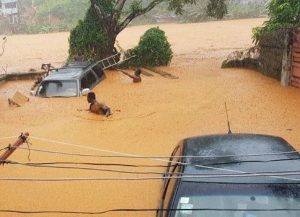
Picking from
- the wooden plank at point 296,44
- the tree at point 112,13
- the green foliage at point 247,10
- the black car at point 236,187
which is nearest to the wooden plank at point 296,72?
the wooden plank at point 296,44

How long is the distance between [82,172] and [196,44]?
23.9 metres

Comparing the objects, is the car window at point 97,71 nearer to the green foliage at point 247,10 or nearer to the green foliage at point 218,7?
the green foliage at point 218,7

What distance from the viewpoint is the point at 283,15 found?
16.9 meters

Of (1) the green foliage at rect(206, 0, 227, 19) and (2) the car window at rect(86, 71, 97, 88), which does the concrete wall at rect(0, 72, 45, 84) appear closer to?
(2) the car window at rect(86, 71, 97, 88)

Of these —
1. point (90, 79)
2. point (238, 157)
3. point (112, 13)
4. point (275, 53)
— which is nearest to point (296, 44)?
point (275, 53)

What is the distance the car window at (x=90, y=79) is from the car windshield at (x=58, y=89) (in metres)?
0.88

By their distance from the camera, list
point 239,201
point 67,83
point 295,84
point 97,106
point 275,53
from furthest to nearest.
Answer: point 275,53, point 295,84, point 67,83, point 97,106, point 239,201

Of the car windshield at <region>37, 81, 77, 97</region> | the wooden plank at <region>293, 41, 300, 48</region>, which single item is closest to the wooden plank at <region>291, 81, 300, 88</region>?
the wooden plank at <region>293, 41, 300, 48</region>

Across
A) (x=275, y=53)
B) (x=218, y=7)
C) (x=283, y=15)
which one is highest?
(x=218, y=7)

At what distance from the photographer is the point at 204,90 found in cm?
1559

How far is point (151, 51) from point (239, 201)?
691 inches

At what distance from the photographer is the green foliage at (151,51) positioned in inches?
840

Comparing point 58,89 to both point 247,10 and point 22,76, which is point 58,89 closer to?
point 22,76

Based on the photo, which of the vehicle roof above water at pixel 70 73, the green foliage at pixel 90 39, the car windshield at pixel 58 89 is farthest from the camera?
the green foliage at pixel 90 39
